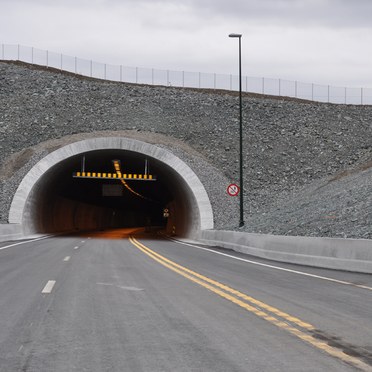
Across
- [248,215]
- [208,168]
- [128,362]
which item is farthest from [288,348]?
[208,168]

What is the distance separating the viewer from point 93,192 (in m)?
62.9

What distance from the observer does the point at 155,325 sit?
7.54m


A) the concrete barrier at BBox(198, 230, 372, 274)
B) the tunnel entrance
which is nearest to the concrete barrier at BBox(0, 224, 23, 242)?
the tunnel entrance

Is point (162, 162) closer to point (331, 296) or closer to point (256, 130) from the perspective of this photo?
point (256, 130)

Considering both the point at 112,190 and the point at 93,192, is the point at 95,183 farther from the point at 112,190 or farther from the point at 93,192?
the point at 93,192

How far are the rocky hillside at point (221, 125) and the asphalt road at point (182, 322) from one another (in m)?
23.5

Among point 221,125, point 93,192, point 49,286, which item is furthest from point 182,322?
point 93,192

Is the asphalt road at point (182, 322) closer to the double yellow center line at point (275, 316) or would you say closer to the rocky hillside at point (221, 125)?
the double yellow center line at point (275, 316)

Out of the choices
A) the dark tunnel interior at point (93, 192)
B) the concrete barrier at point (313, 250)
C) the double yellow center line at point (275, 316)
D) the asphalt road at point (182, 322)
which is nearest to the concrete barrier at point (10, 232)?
the dark tunnel interior at point (93, 192)

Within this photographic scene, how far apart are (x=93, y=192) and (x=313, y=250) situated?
45.9 meters

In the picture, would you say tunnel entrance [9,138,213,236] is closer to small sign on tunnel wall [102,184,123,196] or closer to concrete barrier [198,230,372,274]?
small sign on tunnel wall [102,184,123,196]

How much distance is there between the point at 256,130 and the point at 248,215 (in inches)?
467

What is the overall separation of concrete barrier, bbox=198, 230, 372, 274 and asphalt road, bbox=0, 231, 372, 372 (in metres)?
2.37

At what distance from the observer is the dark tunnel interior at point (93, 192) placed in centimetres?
4106
